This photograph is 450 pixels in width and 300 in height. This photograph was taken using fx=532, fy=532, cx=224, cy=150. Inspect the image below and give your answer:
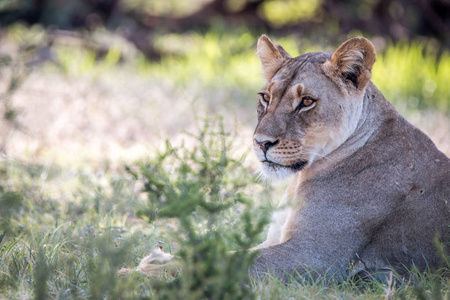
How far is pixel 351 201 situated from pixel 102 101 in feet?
17.2

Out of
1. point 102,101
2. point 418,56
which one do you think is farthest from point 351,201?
point 418,56

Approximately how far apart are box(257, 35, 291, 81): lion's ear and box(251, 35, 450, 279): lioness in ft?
0.68

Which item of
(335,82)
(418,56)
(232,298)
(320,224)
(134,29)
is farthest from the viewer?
(134,29)

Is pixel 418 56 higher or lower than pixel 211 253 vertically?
higher

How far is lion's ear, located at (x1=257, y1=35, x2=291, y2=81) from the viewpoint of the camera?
390 cm

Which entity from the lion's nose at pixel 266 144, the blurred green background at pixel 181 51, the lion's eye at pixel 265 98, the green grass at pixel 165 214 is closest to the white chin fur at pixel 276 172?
the lion's nose at pixel 266 144

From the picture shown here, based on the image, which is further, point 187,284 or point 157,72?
point 157,72

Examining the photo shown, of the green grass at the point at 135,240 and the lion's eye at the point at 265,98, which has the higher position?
the lion's eye at the point at 265,98

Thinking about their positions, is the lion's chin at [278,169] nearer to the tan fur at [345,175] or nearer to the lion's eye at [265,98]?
the tan fur at [345,175]

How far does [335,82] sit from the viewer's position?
3.47 meters

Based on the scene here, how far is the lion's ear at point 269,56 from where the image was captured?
3.90m

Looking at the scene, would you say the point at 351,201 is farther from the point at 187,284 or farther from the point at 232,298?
the point at 187,284

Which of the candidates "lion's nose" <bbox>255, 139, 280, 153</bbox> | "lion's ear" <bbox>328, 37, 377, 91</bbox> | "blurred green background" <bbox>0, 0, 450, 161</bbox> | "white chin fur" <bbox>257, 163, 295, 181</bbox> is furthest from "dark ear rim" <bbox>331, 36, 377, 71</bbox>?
"blurred green background" <bbox>0, 0, 450, 161</bbox>

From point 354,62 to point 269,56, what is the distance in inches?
29.8
